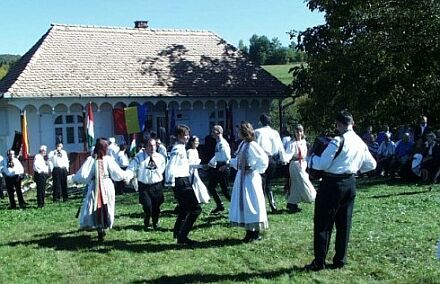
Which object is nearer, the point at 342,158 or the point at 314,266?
the point at 342,158

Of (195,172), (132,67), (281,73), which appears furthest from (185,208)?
(281,73)

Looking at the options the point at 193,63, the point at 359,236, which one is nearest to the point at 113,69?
the point at 193,63

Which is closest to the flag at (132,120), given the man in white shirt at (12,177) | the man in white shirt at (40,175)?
the man in white shirt at (40,175)

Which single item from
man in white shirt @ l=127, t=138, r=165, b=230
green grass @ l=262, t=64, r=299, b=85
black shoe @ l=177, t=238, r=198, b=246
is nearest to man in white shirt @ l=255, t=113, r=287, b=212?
man in white shirt @ l=127, t=138, r=165, b=230

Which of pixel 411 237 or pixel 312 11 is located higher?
pixel 312 11

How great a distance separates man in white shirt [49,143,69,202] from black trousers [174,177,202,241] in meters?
9.87

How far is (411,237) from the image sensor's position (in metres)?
9.83

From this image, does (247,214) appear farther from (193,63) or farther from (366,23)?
(193,63)

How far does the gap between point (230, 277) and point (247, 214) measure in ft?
5.58

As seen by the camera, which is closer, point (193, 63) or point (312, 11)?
point (312, 11)

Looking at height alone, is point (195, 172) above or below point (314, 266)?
above

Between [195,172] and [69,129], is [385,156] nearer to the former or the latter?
[195,172]

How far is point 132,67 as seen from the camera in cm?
2942

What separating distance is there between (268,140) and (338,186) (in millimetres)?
4444
